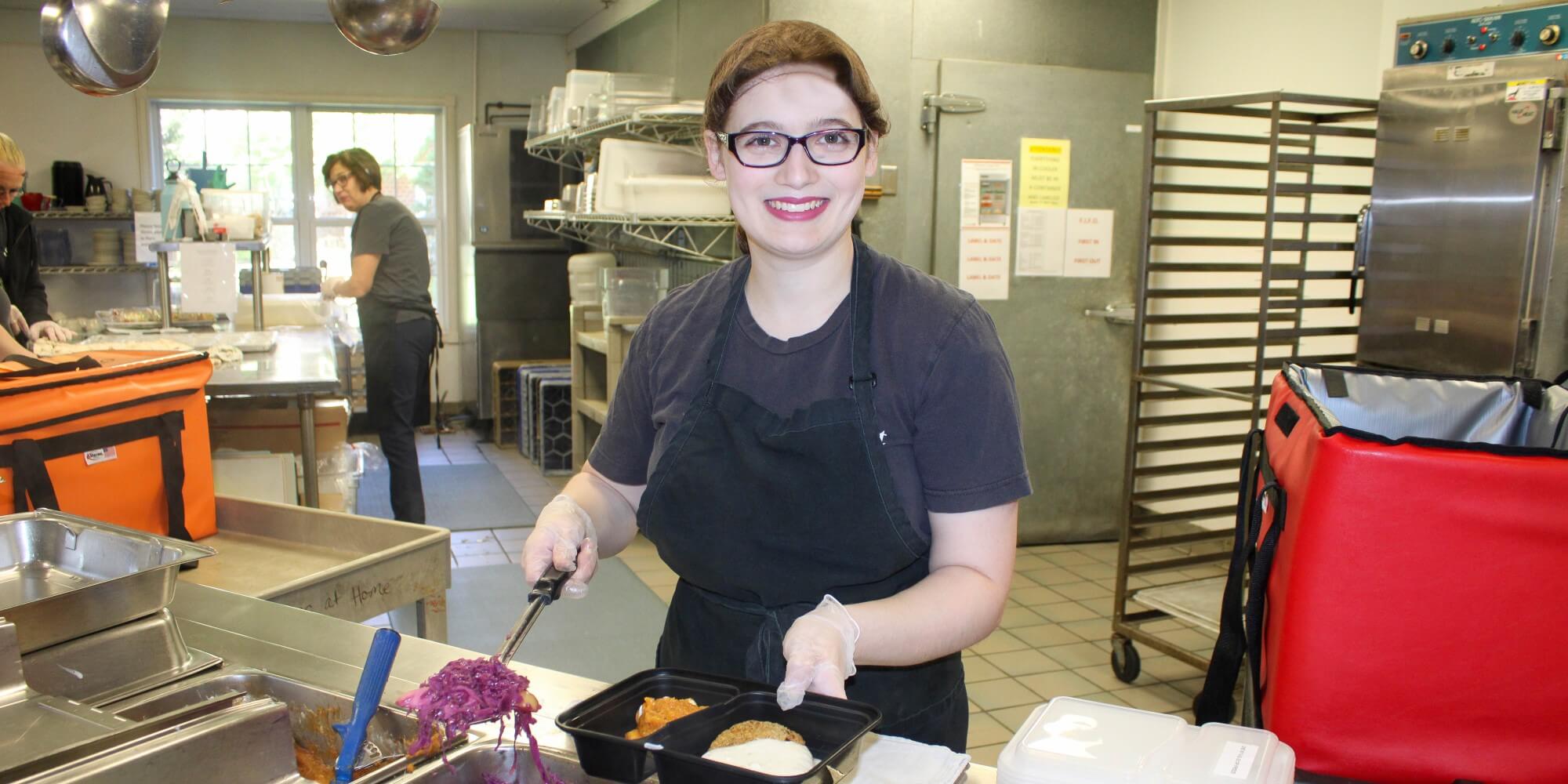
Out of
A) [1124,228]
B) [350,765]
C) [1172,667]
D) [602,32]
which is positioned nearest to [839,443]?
[350,765]

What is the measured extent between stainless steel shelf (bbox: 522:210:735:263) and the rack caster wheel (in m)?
2.37

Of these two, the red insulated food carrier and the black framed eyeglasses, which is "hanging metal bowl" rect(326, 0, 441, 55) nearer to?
the black framed eyeglasses

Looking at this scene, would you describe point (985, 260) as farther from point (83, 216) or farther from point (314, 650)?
point (83, 216)

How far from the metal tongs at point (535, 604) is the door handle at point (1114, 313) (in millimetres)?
4345

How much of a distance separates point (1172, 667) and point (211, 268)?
434cm

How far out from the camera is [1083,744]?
110 cm

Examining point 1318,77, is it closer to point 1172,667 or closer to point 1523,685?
point 1172,667

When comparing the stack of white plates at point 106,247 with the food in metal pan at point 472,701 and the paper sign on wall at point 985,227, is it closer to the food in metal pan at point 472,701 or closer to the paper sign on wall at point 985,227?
the paper sign on wall at point 985,227

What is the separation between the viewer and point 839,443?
1528mm

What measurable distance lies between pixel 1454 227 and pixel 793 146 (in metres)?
2.61

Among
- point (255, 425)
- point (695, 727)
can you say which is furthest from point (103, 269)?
point (695, 727)

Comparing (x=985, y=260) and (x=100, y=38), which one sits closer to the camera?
(x=100, y=38)

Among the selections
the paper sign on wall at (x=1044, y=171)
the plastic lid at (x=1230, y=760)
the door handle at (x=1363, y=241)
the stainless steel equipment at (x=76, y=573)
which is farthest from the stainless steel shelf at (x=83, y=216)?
the plastic lid at (x=1230, y=760)

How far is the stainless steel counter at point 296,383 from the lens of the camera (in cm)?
361
